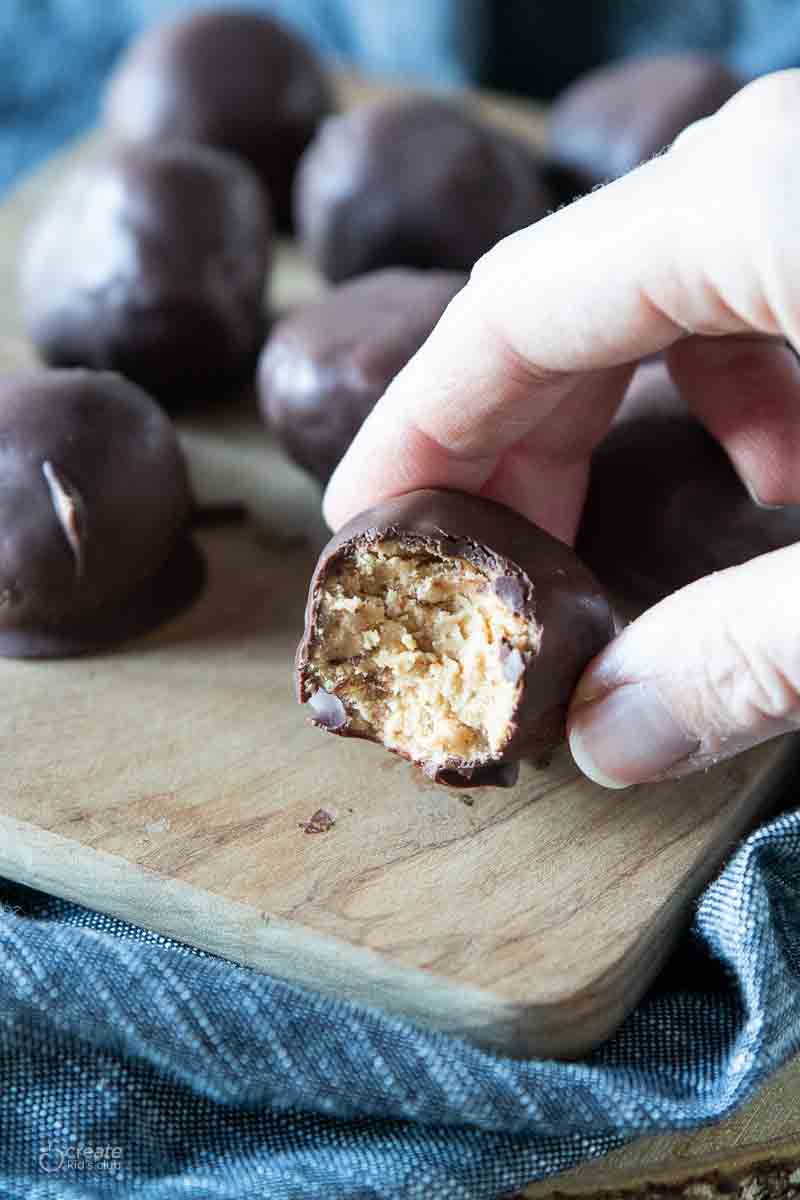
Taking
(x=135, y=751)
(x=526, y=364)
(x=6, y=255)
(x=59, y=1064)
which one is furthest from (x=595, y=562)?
(x=6, y=255)

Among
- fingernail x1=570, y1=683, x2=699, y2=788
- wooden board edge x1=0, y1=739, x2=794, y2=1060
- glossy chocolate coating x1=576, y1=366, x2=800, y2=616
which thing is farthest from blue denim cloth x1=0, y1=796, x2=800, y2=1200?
glossy chocolate coating x1=576, y1=366, x2=800, y2=616

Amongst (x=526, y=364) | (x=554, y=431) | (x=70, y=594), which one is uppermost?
(x=526, y=364)

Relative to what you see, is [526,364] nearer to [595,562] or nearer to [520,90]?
[595,562]

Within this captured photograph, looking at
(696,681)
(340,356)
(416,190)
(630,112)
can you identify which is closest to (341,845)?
(696,681)

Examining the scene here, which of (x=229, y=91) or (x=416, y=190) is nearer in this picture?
(x=416, y=190)

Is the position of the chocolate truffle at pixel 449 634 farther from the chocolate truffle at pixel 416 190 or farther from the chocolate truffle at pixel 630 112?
the chocolate truffle at pixel 630 112

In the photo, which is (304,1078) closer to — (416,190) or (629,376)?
(629,376)

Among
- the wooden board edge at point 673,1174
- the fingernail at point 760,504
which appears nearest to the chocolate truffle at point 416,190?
the fingernail at point 760,504
